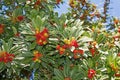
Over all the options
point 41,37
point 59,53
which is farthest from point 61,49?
point 41,37

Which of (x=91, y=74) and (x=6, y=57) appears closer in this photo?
(x=91, y=74)

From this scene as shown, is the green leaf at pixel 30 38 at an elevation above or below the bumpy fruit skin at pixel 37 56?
above

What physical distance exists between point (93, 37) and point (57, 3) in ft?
8.09

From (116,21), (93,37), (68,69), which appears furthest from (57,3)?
(68,69)

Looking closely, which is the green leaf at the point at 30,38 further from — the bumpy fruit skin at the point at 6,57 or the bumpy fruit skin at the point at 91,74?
the bumpy fruit skin at the point at 91,74

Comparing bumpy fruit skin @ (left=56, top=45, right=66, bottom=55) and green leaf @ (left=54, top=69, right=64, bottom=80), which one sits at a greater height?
bumpy fruit skin @ (left=56, top=45, right=66, bottom=55)

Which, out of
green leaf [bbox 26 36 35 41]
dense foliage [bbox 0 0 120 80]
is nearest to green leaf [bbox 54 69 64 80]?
dense foliage [bbox 0 0 120 80]

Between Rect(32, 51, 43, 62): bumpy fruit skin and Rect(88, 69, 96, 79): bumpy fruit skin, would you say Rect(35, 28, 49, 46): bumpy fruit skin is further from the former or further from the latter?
Rect(88, 69, 96, 79): bumpy fruit skin

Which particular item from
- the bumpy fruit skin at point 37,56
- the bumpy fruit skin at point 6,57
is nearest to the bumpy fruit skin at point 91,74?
the bumpy fruit skin at point 37,56

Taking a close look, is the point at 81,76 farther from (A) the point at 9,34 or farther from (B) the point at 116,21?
(B) the point at 116,21

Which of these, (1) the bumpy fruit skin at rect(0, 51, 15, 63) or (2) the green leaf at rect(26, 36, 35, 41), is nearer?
(2) the green leaf at rect(26, 36, 35, 41)

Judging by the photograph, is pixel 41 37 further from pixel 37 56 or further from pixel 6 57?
pixel 6 57

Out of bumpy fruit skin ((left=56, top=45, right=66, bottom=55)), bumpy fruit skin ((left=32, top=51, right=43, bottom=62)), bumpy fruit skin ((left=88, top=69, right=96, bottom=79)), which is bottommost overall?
bumpy fruit skin ((left=88, top=69, right=96, bottom=79))

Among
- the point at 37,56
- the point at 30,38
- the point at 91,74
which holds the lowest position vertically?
the point at 91,74
